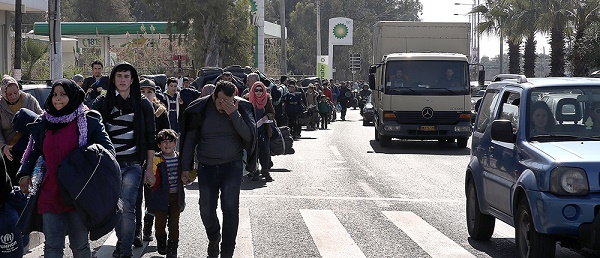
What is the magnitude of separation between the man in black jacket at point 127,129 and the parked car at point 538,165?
325 cm

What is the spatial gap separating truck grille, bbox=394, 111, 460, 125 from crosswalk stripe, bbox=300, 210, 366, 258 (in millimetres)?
11899

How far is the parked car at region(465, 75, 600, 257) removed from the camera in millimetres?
Answer: 8133

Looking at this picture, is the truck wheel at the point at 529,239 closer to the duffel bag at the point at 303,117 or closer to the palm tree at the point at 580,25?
the duffel bag at the point at 303,117

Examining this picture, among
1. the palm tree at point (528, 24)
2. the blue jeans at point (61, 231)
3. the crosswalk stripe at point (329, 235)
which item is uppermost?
the palm tree at point (528, 24)

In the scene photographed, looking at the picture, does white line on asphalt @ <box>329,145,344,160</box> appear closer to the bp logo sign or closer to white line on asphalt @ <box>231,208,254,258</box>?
white line on asphalt @ <box>231,208,254,258</box>

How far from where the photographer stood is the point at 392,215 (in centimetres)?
1289

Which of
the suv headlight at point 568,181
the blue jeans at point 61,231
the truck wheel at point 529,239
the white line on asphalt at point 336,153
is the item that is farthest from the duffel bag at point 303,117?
the blue jeans at point 61,231

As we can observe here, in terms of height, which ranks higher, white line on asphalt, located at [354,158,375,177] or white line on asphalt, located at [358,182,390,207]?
white line on asphalt, located at [354,158,375,177]

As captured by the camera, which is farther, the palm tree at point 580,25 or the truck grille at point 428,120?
the palm tree at point 580,25

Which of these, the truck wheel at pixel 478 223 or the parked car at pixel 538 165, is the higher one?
the parked car at pixel 538 165

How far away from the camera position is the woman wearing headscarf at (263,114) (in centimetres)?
1605

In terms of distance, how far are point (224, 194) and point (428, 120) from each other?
16186mm

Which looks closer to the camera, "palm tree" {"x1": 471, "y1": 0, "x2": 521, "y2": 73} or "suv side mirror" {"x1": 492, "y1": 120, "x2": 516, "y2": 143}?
"suv side mirror" {"x1": 492, "y1": 120, "x2": 516, "y2": 143}

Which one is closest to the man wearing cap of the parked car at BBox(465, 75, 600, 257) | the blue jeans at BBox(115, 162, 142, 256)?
the blue jeans at BBox(115, 162, 142, 256)
